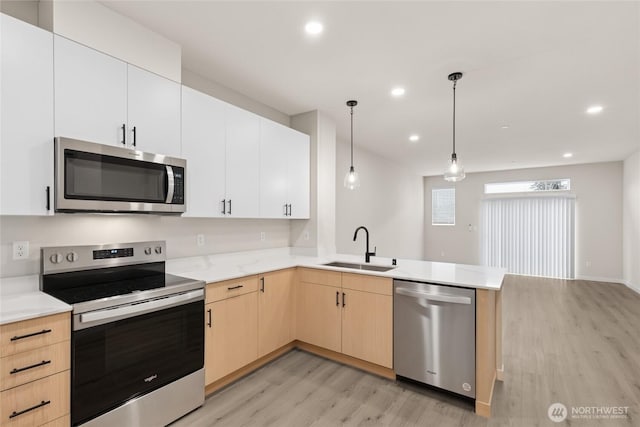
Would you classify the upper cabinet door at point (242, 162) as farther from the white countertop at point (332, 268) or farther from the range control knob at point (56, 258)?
the range control knob at point (56, 258)

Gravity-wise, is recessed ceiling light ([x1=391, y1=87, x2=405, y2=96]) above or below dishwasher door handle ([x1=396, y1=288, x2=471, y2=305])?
above

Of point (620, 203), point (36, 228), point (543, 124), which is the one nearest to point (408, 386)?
point (36, 228)

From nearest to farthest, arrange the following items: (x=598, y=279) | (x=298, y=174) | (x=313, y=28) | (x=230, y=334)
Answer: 1. (x=313, y=28)
2. (x=230, y=334)
3. (x=298, y=174)
4. (x=598, y=279)

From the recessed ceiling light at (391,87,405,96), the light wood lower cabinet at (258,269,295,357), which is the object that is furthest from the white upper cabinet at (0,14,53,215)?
the recessed ceiling light at (391,87,405,96)

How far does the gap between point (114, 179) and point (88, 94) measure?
541 mm

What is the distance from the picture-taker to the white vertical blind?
742 cm

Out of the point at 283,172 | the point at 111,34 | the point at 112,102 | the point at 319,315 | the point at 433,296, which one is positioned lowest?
the point at 319,315

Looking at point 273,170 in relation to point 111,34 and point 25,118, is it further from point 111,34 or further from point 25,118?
point 25,118

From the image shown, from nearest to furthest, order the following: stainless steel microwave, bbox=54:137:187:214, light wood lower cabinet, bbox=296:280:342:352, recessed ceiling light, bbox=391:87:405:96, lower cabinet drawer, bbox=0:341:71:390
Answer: lower cabinet drawer, bbox=0:341:71:390, stainless steel microwave, bbox=54:137:187:214, light wood lower cabinet, bbox=296:280:342:352, recessed ceiling light, bbox=391:87:405:96

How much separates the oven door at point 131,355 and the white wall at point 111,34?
1694mm

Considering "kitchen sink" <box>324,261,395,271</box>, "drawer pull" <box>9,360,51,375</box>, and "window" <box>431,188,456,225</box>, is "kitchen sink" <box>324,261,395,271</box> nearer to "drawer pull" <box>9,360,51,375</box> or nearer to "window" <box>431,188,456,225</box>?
"drawer pull" <box>9,360,51,375</box>

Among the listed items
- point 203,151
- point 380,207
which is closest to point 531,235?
point 380,207

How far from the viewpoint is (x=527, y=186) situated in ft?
26.0

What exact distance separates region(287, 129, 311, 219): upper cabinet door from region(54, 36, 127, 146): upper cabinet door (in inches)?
71.3
